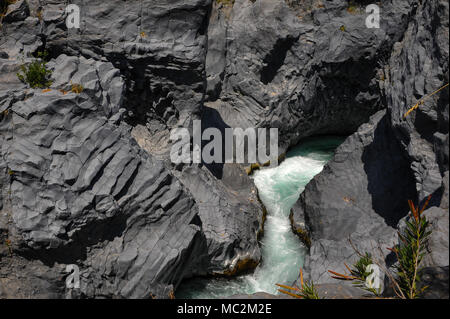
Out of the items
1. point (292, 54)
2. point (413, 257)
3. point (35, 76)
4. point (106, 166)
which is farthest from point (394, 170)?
point (35, 76)

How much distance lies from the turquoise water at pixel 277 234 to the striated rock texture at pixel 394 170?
1.13 m

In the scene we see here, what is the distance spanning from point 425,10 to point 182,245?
39.7ft

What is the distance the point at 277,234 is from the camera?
19188 mm

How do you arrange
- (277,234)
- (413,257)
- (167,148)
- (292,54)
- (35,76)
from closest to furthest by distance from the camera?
(413,257) → (35,76) → (167,148) → (277,234) → (292,54)

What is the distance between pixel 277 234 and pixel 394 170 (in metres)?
6.26

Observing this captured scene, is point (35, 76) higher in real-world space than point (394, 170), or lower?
higher

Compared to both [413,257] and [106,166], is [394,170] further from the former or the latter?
[106,166]

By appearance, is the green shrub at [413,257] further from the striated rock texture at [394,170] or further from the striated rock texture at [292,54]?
the striated rock texture at [292,54]

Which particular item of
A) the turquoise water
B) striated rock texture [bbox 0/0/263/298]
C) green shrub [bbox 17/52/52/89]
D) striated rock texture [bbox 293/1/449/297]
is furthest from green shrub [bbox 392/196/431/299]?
green shrub [bbox 17/52/52/89]

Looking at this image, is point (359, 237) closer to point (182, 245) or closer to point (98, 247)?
point (182, 245)

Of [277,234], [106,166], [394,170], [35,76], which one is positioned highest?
[35,76]

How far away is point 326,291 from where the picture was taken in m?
10.3

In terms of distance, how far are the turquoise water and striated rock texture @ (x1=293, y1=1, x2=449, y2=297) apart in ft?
3.72

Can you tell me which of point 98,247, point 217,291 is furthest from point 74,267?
point 217,291
